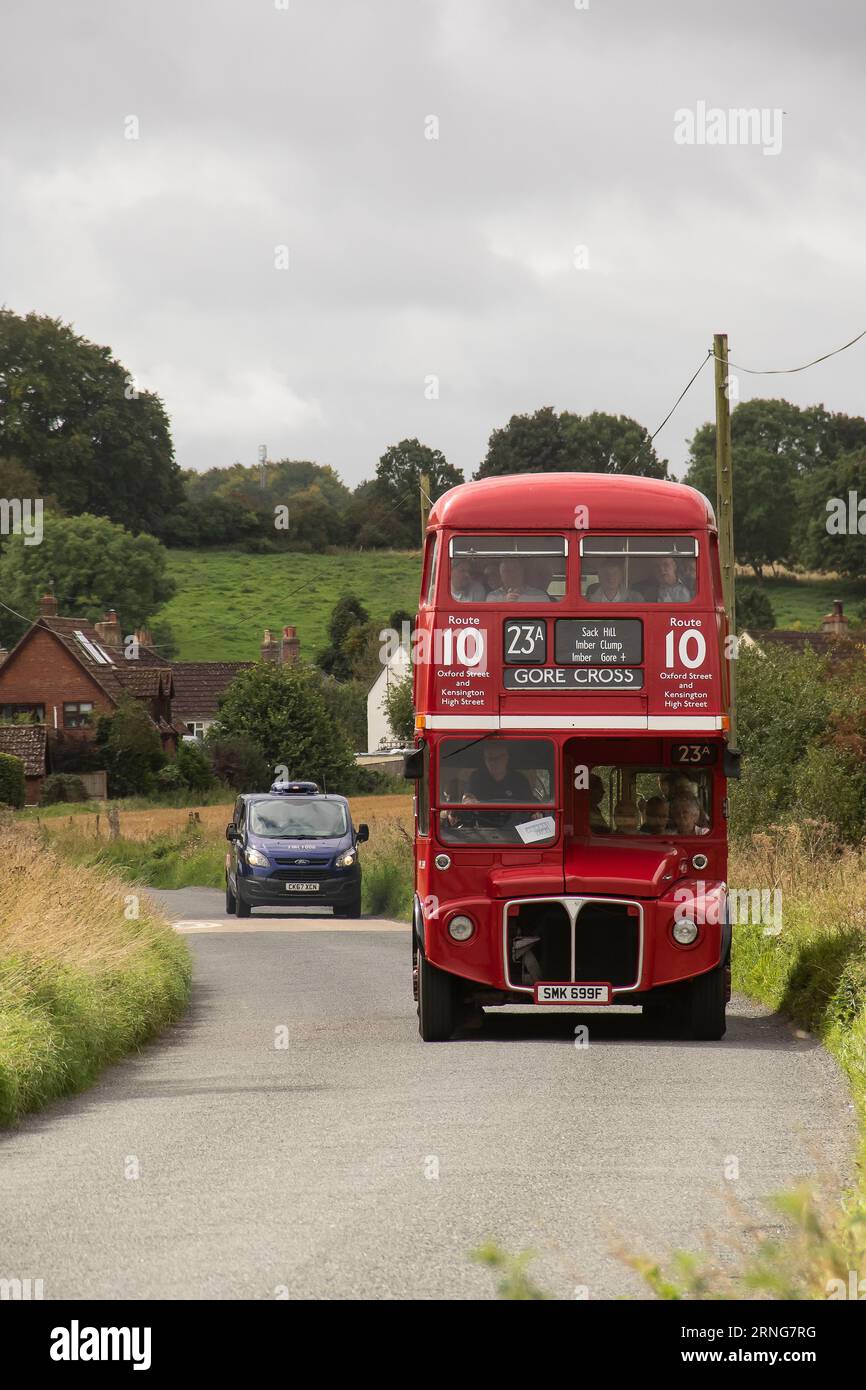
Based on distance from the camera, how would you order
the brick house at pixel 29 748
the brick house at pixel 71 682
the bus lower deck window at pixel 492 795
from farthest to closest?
the brick house at pixel 71 682
the brick house at pixel 29 748
the bus lower deck window at pixel 492 795

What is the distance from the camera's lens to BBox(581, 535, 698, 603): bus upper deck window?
50.9ft

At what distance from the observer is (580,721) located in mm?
15414

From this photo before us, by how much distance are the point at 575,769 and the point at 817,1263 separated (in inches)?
393

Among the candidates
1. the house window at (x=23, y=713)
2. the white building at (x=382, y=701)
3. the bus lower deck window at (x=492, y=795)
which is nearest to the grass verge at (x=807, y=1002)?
the bus lower deck window at (x=492, y=795)

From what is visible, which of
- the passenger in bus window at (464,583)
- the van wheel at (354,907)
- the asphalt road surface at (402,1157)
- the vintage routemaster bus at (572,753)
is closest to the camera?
the asphalt road surface at (402,1157)

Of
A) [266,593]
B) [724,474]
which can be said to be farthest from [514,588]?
[266,593]

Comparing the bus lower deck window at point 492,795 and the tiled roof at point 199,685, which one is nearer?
the bus lower deck window at point 492,795

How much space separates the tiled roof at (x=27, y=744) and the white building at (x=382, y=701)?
2272 cm

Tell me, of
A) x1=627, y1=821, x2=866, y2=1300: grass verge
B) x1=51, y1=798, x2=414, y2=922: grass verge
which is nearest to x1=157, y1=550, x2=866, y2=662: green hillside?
x1=51, y1=798, x2=414, y2=922: grass verge

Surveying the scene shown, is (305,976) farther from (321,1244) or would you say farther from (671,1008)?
(321,1244)

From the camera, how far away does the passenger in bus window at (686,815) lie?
15.9 meters

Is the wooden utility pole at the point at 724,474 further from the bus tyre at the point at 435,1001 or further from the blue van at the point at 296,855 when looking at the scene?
the bus tyre at the point at 435,1001

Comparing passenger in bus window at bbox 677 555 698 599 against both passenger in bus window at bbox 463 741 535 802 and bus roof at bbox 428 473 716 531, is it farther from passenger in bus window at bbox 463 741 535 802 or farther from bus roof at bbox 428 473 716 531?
passenger in bus window at bbox 463 741 535 802

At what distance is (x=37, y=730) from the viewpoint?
2997 inches
